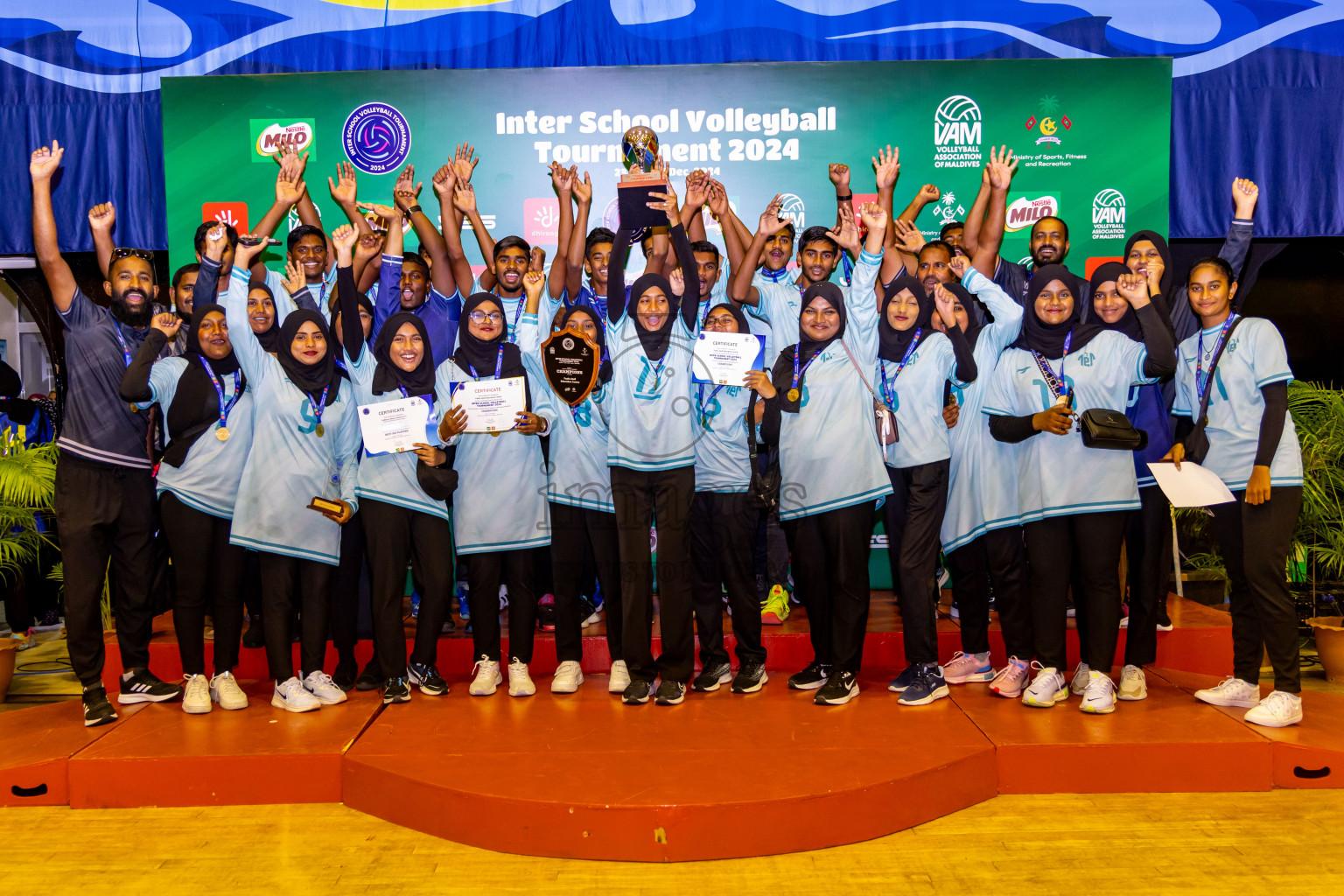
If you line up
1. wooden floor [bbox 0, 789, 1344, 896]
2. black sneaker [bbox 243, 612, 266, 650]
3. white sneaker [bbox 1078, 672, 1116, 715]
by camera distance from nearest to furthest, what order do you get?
wooden floor [bbox 0, 789, 1344, 896], white sneaker [bbox 1078, 672, 1116, 715], black sneaker [bbox 243, 612, 266, 650]

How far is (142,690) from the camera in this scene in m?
4.02

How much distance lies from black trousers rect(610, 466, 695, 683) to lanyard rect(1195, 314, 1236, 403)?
2.15 m

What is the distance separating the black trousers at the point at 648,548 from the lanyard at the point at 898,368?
3.00 feet

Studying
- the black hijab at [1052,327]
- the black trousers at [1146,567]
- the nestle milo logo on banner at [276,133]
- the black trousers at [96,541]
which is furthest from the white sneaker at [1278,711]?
the nestle milo logo on banner at [276,133]

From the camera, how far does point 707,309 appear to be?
4.15m

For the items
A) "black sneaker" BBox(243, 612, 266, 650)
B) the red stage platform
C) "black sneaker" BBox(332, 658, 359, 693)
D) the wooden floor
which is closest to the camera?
the wooden floor


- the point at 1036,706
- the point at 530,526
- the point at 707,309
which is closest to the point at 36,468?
the point at 530,526

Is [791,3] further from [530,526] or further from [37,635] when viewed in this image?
[37,635]

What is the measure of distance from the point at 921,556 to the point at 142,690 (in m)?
3.47

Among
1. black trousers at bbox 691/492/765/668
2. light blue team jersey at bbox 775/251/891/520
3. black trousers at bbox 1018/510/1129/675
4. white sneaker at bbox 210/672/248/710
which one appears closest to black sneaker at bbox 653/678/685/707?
black trousers at bbox 691/492/765/668

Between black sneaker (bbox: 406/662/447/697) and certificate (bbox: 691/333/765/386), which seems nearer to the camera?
certificate (bbox: 691/333/765/386)

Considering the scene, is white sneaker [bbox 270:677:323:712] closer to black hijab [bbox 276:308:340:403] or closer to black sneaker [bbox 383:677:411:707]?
black sneaker [bbox 383:677:411:707]

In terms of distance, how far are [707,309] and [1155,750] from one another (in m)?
2.52

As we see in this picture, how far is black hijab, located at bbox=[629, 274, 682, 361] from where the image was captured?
12.5ft
